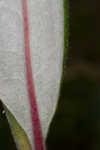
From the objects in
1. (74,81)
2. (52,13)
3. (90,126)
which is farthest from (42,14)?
(74,81)

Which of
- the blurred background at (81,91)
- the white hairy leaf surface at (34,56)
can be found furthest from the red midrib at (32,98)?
the blurred background at (81,91)

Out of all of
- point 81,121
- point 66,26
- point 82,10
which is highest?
point 66,26

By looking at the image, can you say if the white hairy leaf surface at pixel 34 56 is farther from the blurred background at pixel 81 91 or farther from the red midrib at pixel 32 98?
the blurred background at pixel 81 91

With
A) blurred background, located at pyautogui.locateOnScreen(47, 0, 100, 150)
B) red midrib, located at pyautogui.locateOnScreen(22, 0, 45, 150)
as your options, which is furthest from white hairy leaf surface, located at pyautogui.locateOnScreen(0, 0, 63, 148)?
blurred background, located at pyautogui.locateOnScreen(47, 0, 100, 150)

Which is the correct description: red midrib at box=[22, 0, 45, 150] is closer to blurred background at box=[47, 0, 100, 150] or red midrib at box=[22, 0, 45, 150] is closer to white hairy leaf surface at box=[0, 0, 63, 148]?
white hairy leaf surface at box=[0, 0, 63, 148]

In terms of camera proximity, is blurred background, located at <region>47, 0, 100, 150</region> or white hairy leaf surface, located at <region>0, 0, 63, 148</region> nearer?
white hairy leaf surface, located at <region>0, 0, 63, 148</region>

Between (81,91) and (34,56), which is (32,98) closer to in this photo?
(34,56)

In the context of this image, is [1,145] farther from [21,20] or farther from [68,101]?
[21,20]

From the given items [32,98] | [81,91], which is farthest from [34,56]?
[81,91]
